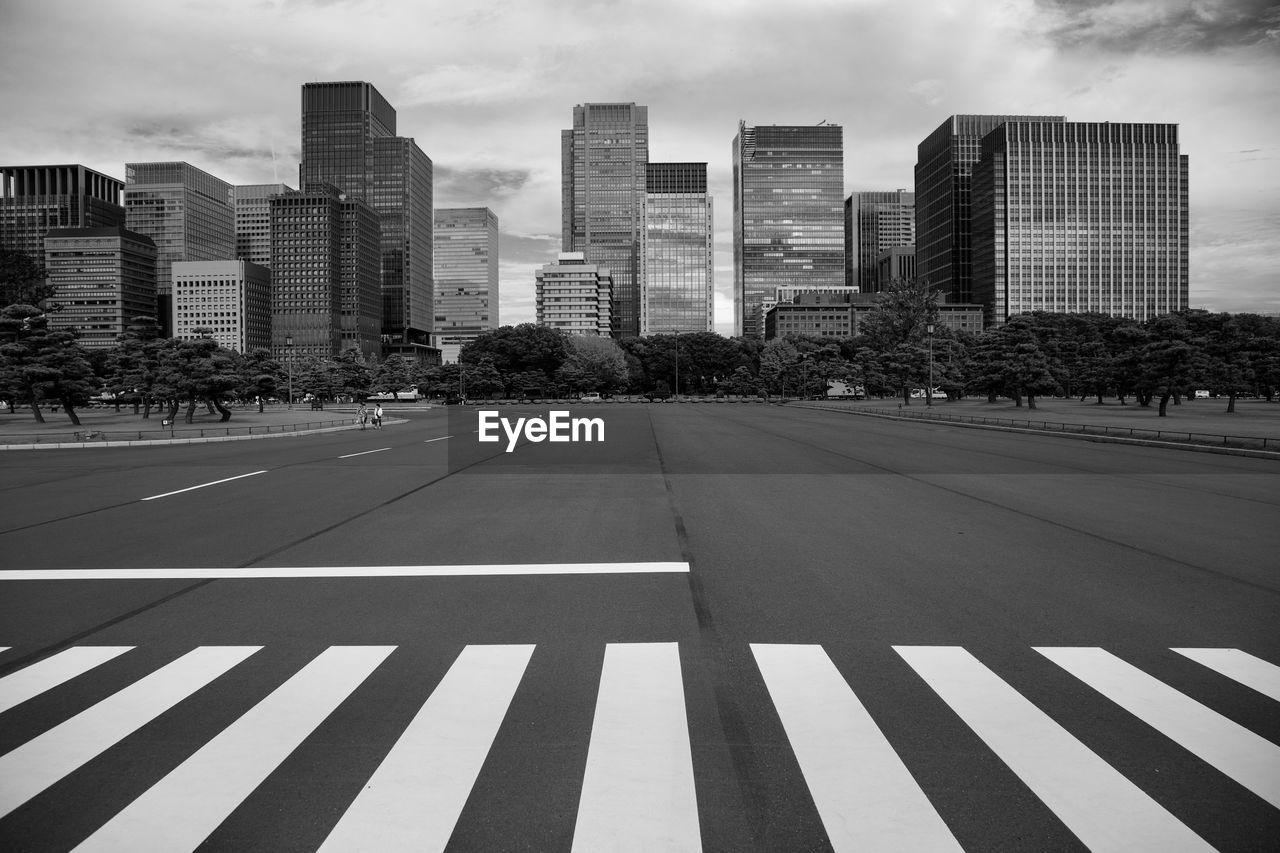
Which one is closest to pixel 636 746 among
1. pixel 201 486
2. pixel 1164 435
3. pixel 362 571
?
pixel 362 571

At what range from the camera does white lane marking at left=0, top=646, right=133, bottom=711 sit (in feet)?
16.1

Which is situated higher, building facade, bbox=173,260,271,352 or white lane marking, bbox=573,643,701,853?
building facade, bbox=173,260,271,352

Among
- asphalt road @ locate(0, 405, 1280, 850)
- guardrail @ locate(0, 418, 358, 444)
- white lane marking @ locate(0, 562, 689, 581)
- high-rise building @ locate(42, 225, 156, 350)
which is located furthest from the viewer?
high-rise building @ locate(42, 225, 156, 350)

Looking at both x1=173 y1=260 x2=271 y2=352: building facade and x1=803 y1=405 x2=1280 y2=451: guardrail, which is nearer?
x1=803 y1=405 x2=1280 y2=451: guardrail

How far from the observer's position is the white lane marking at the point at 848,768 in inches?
130

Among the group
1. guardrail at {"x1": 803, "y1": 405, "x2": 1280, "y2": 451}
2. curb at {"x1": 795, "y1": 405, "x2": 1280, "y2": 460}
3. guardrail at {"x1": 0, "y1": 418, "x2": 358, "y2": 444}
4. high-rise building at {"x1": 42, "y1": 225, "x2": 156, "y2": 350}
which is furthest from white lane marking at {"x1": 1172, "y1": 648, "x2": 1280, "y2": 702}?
high-rise building at {"x1": 42, "y1": 225, "x2": 156, "y2": 350}

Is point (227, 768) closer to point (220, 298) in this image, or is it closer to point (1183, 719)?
point (1183, 719)

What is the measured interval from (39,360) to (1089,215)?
7925 inches

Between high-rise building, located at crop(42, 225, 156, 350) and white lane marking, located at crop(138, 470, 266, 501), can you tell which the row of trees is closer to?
white lane marking, located at crop(138, 470, 266, 501)

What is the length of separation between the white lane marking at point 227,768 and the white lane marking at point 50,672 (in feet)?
5.05

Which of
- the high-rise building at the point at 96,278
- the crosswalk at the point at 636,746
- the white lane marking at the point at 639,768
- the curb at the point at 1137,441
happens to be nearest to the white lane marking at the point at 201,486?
the crosswalk at the point at 636,746

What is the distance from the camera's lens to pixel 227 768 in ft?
12.8

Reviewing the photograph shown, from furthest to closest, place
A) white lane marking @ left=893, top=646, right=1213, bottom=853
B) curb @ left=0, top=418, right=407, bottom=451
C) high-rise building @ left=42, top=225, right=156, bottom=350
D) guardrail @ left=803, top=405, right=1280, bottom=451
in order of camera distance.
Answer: high-rise building @ left=42, top=225, right=156, bottom=350 → curb @ left=0, top=418, right=407, bottom=451 → guardrail @ left=803, top=405, right=1280, bottom=451 → white lane marking @ left=893, top=646, right=1213, bottom=853

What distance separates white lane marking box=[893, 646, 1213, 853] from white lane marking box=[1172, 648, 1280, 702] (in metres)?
1.57
